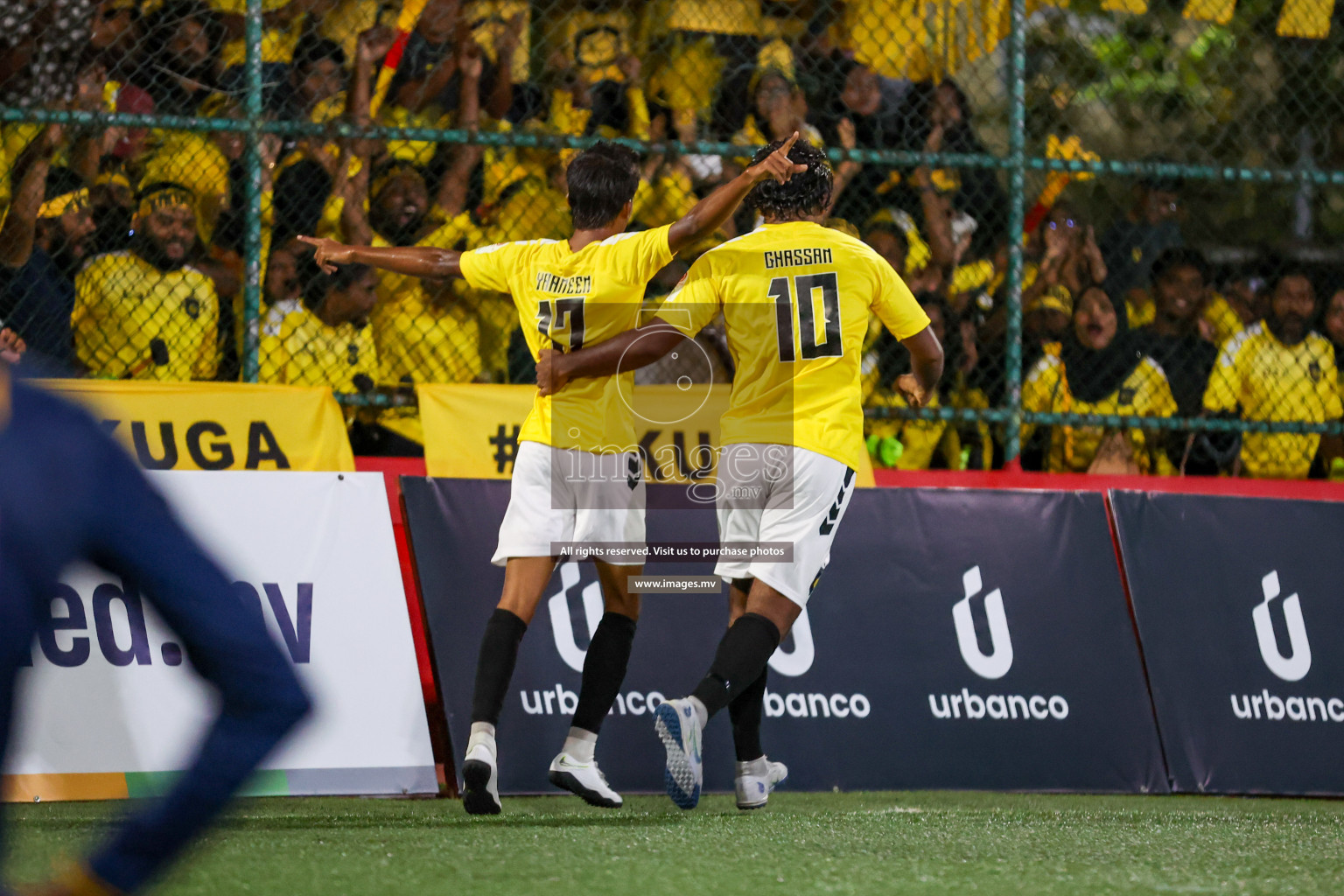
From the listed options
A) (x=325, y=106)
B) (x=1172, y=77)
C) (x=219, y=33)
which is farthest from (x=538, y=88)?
(x=1172, y=77)

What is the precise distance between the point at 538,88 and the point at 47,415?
6.28 meters

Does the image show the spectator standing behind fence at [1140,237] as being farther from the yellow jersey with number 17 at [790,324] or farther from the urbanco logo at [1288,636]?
the yellow jersey with number 17 at [790,324]

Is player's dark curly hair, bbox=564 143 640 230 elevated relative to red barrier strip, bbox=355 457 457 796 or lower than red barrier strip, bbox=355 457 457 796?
elevated

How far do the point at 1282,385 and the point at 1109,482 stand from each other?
4.44ft

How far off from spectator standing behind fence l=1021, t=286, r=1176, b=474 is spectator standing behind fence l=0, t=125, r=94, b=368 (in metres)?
4.69

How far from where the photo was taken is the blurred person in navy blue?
151cm

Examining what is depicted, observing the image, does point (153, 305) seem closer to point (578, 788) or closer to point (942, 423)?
point (578, 788)

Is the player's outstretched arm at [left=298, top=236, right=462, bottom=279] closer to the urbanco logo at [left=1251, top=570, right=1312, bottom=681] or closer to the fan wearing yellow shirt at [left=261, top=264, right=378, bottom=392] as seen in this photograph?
the fan wearing yellow shirt at [left=261, top=264, right=378, bottom=392]

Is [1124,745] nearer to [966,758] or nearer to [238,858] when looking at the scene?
[966,758]

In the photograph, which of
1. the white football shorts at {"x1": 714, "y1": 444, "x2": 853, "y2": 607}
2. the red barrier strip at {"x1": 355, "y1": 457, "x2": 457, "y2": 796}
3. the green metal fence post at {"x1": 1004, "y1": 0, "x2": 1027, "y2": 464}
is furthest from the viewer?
the green metal fence post at {"x1": 1004, "y1": 0, "x2": 1027, "y2": 464}

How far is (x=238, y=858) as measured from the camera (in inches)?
140

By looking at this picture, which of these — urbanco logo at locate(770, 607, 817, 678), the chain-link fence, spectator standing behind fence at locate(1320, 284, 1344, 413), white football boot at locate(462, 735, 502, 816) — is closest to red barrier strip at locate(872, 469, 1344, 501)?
the chain-link fence

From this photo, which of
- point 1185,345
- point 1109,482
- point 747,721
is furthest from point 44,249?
point 1185,345

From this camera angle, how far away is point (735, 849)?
379 centimetres
